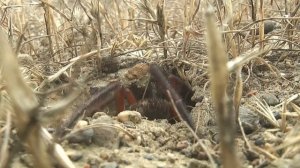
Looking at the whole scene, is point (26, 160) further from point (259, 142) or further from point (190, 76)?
point (190, 76)

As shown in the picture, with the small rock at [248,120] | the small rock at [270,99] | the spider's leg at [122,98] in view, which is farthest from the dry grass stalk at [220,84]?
the spider's leg at [122,98]

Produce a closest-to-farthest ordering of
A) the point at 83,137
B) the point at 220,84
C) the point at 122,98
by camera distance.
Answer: the point at 220,84
the point at 83,137
the point at 122,98

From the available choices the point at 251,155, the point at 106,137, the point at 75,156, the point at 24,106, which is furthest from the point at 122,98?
the point at 24,106

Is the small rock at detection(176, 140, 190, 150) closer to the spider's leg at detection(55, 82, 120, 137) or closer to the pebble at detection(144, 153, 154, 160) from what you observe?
the pebble at detection(144, 153, 154, 160)

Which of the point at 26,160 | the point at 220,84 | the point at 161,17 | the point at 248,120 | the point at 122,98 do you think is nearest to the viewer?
the point at 220,84

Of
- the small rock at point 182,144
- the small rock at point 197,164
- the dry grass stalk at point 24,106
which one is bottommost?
the small rock at point 197,164

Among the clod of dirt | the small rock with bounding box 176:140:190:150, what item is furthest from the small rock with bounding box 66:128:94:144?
the small rock with bounding box 176:140:190:150

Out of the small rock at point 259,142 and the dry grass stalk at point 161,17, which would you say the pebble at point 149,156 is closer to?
the small rock at point 259,142
